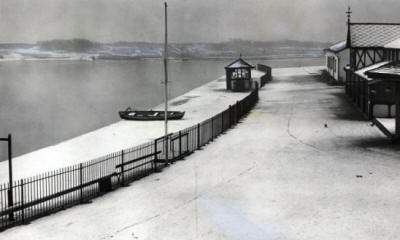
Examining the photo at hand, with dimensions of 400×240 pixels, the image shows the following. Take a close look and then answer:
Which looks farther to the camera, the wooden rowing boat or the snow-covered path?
the wooden rowing boat

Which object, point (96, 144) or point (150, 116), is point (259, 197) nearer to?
point (96, 144)

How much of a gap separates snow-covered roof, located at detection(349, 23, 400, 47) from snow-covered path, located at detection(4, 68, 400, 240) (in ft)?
60.5

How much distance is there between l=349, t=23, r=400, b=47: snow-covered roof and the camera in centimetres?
4747

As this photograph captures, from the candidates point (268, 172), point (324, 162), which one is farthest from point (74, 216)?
point (324, 162)

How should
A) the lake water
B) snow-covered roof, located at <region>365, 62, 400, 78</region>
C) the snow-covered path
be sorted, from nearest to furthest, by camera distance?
the snow-covered path < snow-covered roof, located at <region>365, 62, 400, 78</region> < the lake water

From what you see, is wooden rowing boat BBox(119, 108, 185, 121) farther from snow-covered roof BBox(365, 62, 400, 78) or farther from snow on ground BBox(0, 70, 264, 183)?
snow-covered roof BBox(365, 62, 400, 78)

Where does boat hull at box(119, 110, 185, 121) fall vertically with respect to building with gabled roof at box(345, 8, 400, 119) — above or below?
below

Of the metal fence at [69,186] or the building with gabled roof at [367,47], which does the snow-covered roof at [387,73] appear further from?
the building with gabled roof at [367,47]

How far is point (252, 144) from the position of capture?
96.9 ft

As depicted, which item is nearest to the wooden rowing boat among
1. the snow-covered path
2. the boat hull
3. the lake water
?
the boat hull

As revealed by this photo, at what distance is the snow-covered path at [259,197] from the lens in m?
15.4

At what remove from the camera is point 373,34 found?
4834 centimetres

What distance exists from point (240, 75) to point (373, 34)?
25122 mm

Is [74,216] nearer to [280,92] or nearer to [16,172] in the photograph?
[16,172]
